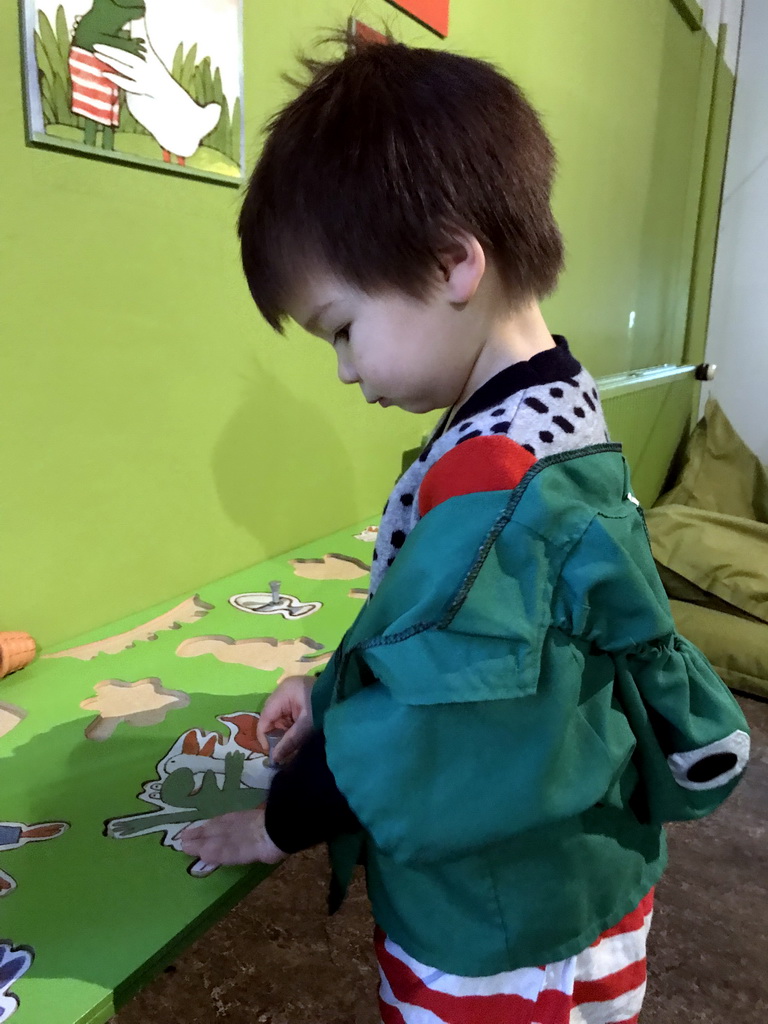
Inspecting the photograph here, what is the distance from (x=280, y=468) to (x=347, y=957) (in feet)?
2.30

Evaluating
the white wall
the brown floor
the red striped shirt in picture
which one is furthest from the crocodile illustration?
the white wall

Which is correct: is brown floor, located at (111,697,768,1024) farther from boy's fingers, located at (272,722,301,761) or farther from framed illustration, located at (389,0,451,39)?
framed illustration, located at (389,0,451,39)

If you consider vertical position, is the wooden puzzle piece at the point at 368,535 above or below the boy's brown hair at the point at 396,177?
below

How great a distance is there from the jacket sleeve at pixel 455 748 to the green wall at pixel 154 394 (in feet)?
1.56

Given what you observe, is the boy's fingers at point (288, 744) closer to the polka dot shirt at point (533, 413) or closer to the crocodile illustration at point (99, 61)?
the polka dot shirt at point (533, 413)

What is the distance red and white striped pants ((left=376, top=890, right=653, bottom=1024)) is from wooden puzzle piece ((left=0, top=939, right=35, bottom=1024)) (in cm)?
26

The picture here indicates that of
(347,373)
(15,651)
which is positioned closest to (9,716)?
(15,651)

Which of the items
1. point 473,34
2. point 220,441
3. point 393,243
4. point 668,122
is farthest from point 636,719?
point 668,122

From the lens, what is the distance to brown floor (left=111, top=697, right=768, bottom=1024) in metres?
1.00

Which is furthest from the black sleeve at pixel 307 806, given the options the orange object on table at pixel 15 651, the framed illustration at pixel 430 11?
Result: the framed illustration at pixel 430 11

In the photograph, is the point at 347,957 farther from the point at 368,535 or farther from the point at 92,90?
the point at 92,90

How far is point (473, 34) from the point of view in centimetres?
126

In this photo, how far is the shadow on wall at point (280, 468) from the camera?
97 centimetres

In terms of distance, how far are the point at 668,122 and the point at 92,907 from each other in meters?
2.44
